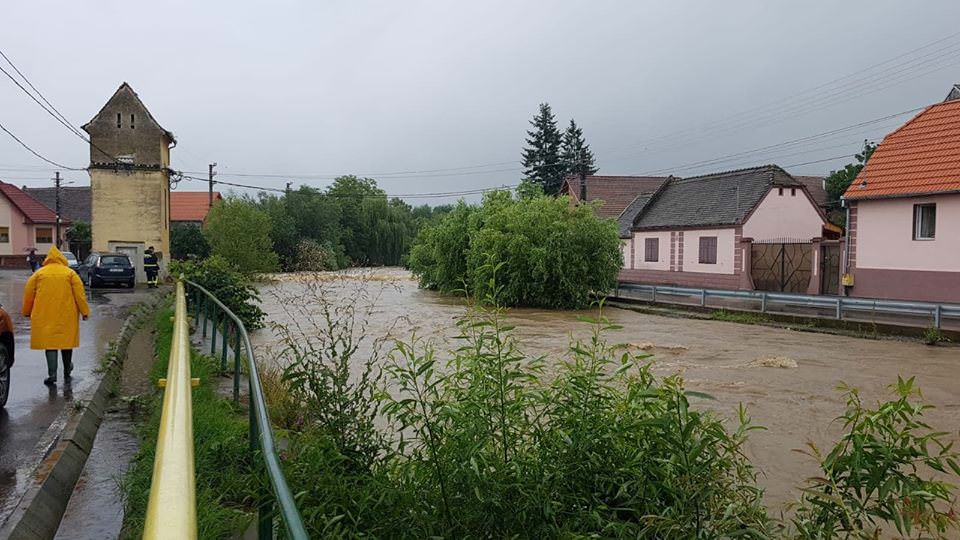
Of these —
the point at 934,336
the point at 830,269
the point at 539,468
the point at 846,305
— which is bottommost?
the point at 934,336

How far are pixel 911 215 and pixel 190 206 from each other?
6547 centimetres

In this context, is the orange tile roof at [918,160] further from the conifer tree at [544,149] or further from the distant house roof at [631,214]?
the conifer tree at [544,149]

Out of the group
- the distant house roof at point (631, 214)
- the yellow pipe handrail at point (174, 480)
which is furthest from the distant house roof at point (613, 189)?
the yellow pipe handrail at point (174, 480)

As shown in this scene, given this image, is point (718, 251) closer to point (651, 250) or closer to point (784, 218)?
point (784, 218)

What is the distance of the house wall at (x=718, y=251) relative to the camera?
35.8m

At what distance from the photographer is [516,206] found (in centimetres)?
3081

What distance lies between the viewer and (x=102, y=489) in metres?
5.63

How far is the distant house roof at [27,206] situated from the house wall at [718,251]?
46.2m

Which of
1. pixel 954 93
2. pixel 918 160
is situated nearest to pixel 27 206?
pixel 918 160

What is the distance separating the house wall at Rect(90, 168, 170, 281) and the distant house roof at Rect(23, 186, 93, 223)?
1454 inches

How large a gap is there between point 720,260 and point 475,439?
3444 centimetres

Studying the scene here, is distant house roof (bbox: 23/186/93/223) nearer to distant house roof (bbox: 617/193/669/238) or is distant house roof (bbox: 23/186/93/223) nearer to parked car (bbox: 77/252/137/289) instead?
parked car (bbox: 77/252/137/289)

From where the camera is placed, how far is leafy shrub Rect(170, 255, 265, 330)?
16.5m

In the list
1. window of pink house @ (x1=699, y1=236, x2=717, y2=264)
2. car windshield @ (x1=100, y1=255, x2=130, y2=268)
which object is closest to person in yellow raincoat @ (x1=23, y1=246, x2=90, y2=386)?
car windshield @ (x1=100, y1=255, x2=130, y2=268)
